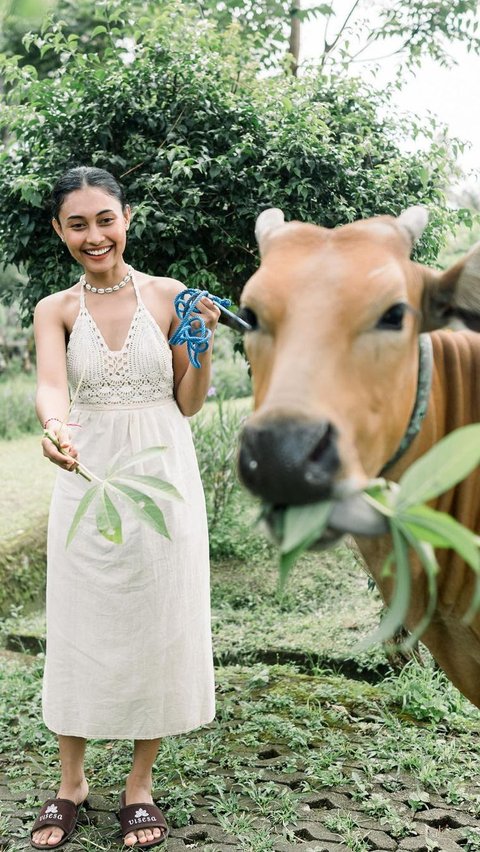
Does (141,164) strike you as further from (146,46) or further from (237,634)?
(237,634)

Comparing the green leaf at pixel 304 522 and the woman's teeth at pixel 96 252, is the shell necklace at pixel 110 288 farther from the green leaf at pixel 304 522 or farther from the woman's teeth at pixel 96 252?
the green leaf at pixel 304 522

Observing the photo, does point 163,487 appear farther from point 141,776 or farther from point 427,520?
point 141,776

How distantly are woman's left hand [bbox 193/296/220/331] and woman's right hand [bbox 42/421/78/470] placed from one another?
566mm

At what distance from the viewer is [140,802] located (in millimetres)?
3338

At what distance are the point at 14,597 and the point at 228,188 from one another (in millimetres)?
3171

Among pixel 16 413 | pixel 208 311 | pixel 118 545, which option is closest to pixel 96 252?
pixel 208 311

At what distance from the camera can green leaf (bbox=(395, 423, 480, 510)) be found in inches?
47.1

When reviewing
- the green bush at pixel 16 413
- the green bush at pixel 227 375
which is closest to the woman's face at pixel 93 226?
the green bush at pixel 227 375

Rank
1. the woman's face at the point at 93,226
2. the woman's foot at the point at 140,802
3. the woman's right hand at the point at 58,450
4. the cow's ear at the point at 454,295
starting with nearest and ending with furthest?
the cow's ear at the point at 454,295 < the woman's right hand at the point at 58,450 < the woman's face at the point at 93,226 < the woman's foot at the point at 140,802

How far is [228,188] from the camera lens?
14.4 ft

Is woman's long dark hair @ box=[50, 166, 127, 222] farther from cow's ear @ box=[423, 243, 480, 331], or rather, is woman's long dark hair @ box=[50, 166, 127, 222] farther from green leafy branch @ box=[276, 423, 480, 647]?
green leafy branch @ box=[276, 423, 480, 647]

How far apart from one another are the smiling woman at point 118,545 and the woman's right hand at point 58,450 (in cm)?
40

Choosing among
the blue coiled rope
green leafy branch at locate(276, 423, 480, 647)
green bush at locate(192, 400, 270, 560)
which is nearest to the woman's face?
the blue coiled rope

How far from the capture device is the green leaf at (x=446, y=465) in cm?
120
